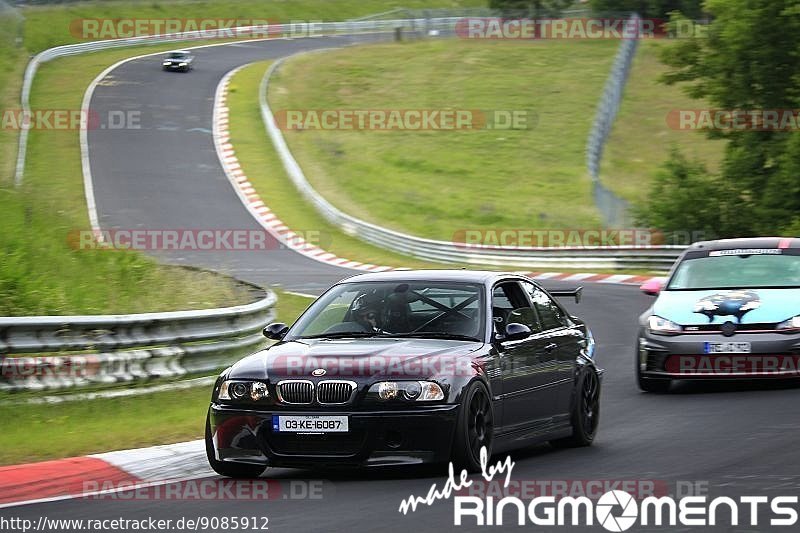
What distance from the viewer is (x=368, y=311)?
32.3 ft

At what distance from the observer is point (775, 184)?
1339 inches

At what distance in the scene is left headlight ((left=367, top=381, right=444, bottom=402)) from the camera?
8.66 metres

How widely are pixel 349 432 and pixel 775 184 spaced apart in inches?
1068

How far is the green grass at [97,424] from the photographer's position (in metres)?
9.82

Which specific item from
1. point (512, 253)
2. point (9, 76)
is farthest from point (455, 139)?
point (512, 253)

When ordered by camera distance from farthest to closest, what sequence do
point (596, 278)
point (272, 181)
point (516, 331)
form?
1. point (272, 181)
2. point (596, 278)
3. point (516, 331)

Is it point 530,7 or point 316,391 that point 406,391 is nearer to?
point 316,391

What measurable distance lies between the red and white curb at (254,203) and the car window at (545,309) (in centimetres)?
1851

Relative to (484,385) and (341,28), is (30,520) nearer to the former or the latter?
(484,385)

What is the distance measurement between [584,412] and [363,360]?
259 centimetres

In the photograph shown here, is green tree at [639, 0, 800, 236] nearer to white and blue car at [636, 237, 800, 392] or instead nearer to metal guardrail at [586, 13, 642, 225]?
metal guardrail at [586, 13, 642, 225]
